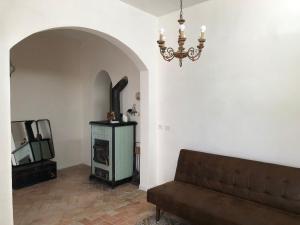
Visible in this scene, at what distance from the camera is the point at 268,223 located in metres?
2.05

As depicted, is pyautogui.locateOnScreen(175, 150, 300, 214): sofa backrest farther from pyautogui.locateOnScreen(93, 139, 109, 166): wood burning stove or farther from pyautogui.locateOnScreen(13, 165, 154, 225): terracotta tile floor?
pyautogui.locateOnScreen(93, 139, 109, 166): wood burning stove

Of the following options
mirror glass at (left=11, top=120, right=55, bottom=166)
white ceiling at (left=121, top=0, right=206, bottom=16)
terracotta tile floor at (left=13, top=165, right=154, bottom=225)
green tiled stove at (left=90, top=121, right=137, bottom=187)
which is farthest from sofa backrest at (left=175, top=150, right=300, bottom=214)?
mirror glass at (left=11, top=120, right=55, bottom=166)

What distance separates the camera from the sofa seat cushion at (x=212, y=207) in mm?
2127

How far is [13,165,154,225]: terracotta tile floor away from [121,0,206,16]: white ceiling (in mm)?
2888

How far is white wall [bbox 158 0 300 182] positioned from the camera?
2545 millimetres

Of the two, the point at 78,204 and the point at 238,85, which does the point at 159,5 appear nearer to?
the point at 238,85

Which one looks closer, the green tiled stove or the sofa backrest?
the sofa backrest

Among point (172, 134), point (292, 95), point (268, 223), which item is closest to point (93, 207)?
point (172, 134)

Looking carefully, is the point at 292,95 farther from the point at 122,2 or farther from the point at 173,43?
the point at 122,2

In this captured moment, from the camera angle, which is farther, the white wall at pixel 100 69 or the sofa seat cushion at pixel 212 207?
the white wall at pixel 100 69

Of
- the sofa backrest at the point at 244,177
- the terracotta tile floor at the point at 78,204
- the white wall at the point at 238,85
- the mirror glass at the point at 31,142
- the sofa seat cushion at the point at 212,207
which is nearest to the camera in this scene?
the sofa seat cushion at the point at 212,207

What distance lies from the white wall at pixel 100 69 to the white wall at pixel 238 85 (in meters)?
0.92

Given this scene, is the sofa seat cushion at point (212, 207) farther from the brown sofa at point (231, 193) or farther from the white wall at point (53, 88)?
the white wall at point (53, 88)

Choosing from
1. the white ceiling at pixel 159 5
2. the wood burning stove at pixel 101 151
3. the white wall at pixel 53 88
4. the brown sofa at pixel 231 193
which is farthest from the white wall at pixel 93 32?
the white wall at pixel 53 88
